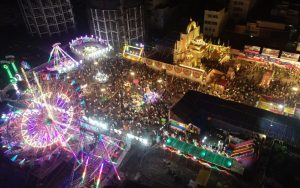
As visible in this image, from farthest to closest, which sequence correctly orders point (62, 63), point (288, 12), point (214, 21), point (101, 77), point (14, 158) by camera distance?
point (288, 12) → point (214, 21) → point (62, 63) → point (101, 77) → point (14, 158)

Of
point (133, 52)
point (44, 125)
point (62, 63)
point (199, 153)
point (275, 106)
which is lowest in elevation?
point (199, 153)

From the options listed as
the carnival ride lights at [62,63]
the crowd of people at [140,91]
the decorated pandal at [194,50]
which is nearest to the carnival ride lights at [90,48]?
the crowd of people at [140,91]

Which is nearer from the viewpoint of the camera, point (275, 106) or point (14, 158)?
point (14, 158)

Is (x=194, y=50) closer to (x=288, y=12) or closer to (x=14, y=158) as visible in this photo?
(x=288, y=12)

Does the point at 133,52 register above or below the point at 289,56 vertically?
below

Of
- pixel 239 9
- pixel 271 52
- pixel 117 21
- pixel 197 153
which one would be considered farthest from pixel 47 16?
pixel 197 153

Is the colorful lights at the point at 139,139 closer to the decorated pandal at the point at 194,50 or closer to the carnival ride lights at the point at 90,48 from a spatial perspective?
the decorated pandal at the point at 194,50
